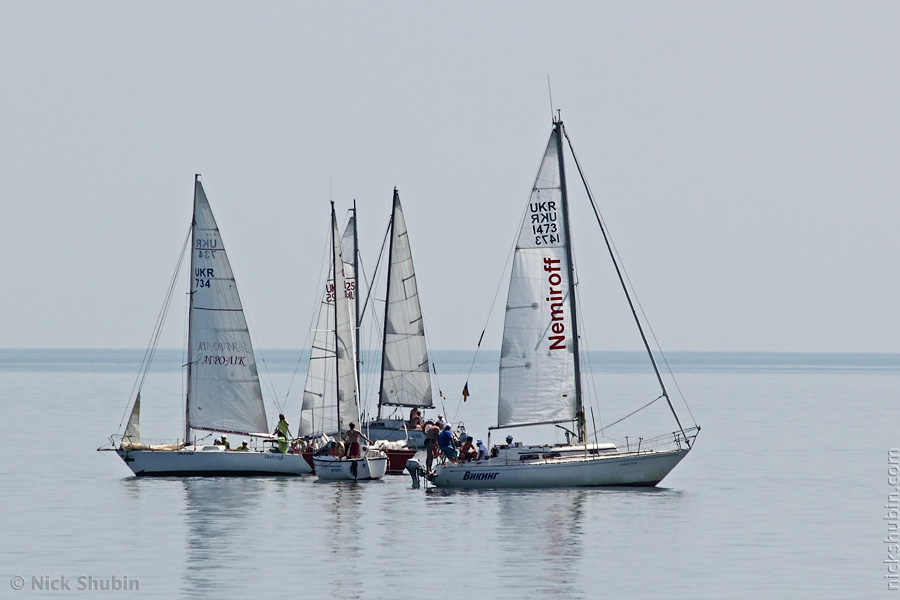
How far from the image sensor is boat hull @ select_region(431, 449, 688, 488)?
46.1m

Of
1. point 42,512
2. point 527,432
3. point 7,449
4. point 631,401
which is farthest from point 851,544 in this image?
point 631,401

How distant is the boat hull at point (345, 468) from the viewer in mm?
50375

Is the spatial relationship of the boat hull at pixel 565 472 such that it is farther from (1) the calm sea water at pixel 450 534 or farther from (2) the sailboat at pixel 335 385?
(2) the sailboat at pixel 335 385

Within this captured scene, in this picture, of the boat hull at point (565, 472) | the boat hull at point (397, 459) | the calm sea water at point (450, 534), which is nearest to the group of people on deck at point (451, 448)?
the boat hull at point (565, 472)

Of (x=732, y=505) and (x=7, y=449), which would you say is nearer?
(x=732, y=505)

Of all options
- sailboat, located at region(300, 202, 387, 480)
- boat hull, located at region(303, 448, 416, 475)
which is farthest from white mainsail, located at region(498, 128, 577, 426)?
boat hull, located at region(303, 448, 416, 475)

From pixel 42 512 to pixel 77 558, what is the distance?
29.3ft

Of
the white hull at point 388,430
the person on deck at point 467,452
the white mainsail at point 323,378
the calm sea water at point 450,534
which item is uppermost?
the white mainsail at point 323,378

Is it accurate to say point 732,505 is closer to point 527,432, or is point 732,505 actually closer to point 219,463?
point 219,463

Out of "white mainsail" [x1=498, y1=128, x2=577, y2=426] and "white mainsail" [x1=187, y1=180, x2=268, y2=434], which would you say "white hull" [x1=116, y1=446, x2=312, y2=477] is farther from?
"white mainsail" [x1=498, y1=128, x2=577, y2=426]

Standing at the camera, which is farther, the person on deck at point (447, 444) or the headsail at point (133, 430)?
the headsail at point (133, 430)

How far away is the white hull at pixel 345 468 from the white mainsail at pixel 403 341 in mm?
12212

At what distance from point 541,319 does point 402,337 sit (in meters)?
16.9

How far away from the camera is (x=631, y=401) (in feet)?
405
